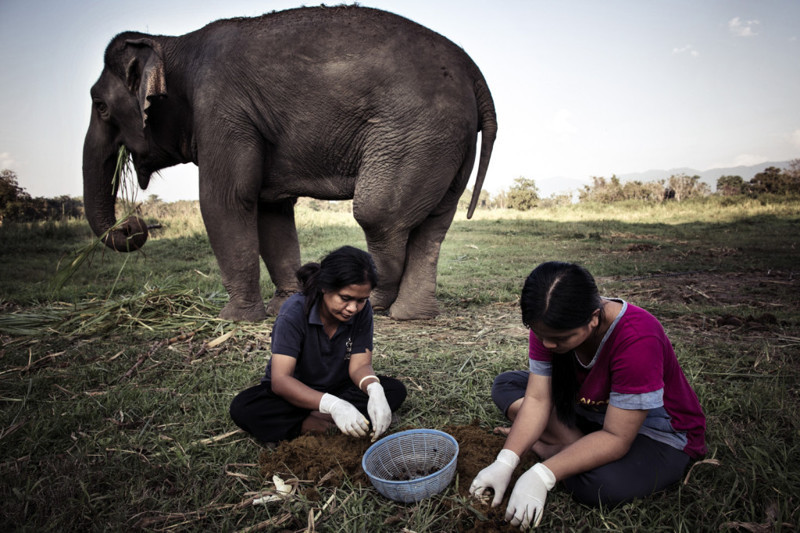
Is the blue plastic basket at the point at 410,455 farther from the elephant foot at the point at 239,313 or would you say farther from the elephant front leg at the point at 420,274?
the elephant foot at the point at 239,313

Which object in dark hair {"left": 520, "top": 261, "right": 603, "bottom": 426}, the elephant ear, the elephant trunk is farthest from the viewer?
the elephant trunk

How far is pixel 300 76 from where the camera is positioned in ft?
13.7

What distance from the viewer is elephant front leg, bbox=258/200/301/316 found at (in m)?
5.30

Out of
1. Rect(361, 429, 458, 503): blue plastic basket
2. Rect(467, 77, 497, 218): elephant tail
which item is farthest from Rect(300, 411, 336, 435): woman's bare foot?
Rect(467, 77, 497, 218): elephant tail

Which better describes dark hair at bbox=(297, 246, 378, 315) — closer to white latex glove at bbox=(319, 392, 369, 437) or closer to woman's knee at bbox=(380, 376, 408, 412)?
white latex glove at bbox=(319, 392, 369, 437)

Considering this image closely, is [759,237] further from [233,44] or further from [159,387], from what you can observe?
[159,387]

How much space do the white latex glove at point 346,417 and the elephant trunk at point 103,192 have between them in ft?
12.5

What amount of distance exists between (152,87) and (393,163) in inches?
95.3

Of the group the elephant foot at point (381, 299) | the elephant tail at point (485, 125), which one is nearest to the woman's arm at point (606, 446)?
the elephant tail at point (485, 125)

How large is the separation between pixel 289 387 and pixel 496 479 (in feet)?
3.58

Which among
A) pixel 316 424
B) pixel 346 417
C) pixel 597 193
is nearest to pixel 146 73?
pixel 316 424

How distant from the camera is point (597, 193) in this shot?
99.8 ft

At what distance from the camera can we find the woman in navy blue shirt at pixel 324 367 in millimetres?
2270

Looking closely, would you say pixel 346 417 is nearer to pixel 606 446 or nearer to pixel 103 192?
pixel 606 446
